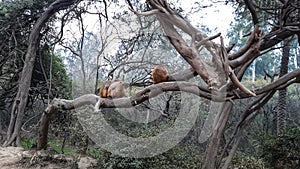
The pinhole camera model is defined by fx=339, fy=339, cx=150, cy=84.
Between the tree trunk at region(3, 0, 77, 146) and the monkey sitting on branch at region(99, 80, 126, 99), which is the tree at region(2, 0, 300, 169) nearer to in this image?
the monkey sitting on branch at region(99, 80, 126, 99)

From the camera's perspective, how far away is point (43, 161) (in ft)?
16.4

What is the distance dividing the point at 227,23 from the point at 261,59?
4.77 meters

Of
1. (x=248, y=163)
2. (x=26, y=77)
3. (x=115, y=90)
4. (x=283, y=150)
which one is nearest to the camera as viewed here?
(x=115, y=90)

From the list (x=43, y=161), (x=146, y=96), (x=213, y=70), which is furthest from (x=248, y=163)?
(x=43, y=161)

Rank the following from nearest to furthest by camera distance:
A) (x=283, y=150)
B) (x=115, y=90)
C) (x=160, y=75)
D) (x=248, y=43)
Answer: (x=248, y=43), (x=160, y=75), (x=115, y=90), (x=283, y=150)

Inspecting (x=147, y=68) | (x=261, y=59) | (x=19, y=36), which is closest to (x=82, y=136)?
(x=147, y=68)

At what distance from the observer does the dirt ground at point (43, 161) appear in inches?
192

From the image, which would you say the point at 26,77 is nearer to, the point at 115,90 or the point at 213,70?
the point at 115,90

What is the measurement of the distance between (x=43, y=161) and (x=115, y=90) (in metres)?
2.01

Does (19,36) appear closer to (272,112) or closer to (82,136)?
(82,136)

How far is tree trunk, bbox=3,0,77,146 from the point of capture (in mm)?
6418

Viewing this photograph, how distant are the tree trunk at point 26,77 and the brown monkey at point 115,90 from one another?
11.0 ft

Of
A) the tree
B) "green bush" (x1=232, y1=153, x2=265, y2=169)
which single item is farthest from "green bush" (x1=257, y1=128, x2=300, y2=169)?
the tree

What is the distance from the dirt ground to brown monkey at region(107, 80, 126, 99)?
158 cm
